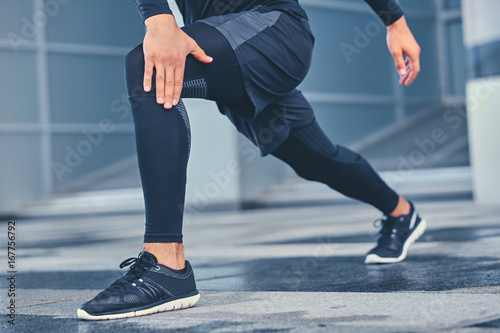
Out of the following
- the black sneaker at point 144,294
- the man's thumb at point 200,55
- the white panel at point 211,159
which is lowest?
the white panel at point 211,159

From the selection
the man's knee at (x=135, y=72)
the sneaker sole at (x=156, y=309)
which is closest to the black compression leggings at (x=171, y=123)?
the man's knee at (x=135, y=72)

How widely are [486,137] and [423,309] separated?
610cm

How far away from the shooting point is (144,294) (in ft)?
5.53

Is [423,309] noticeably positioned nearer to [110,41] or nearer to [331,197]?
[331,197]

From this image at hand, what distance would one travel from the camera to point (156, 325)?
153 cm

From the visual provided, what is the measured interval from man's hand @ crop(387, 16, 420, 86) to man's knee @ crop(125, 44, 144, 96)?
95 centimetres

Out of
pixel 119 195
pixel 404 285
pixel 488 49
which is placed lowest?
pixel 119 195

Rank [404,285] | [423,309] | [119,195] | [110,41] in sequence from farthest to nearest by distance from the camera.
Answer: [110,41] → [119,195] → [404,285] → [423,309]

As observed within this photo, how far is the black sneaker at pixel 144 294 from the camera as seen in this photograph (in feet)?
5.41

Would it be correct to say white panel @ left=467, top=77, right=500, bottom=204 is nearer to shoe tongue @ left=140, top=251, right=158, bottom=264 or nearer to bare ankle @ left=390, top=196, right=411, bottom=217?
bare ankle @ left=390, top=196, right=411, bottom=217

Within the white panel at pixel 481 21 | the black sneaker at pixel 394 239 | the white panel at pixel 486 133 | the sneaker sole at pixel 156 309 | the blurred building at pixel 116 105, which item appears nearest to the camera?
the sneaker sole at pixel 156 309

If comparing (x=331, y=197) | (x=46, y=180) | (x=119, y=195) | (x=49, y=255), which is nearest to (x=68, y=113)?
(x=46, y=180)

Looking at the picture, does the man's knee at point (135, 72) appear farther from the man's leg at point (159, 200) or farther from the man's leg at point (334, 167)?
the man's leg at point (334, 167)

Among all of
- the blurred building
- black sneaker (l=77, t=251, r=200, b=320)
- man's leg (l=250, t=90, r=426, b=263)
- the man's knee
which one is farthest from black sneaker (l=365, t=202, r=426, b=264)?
the blurred building
